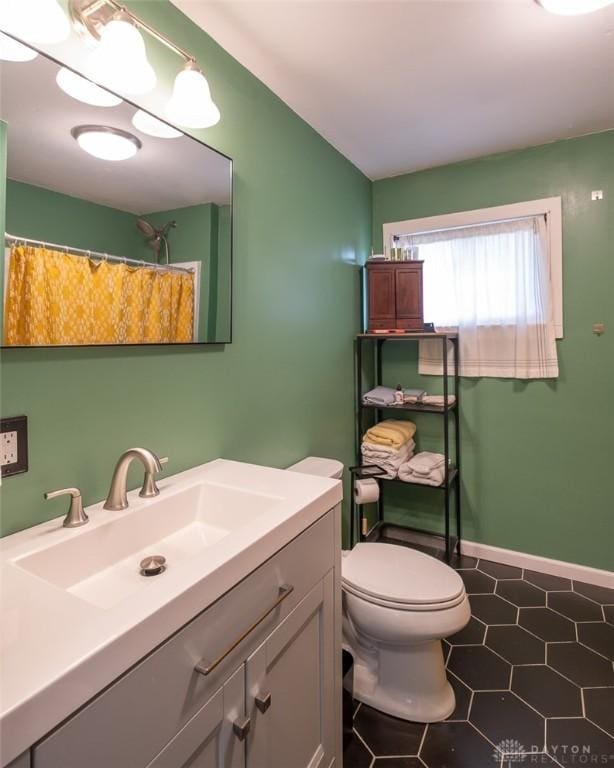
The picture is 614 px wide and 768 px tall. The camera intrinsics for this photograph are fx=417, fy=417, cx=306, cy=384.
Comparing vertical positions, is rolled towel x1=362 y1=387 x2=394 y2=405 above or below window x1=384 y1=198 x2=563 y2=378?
below

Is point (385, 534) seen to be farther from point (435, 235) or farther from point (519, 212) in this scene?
point (519, 212)

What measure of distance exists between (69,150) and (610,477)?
→ 274 cm

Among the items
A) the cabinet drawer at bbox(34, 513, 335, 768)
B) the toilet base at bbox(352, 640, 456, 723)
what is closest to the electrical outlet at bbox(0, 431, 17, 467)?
the cabinet drawer at bbox(34, 513, 335, 768)

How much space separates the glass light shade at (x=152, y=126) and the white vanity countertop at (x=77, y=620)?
1068 mm

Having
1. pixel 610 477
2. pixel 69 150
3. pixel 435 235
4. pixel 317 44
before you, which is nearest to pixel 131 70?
pixel 69 150

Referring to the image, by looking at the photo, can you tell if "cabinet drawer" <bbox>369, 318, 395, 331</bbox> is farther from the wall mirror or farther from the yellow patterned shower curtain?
the yellow patterned shower curtain

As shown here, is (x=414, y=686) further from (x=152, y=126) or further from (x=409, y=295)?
(x=152, y=126)

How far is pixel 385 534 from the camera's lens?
9.25 ft

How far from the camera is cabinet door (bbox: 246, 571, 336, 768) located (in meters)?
0.89

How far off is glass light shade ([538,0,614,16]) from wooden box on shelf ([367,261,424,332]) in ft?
4.11

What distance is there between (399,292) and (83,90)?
72.1 inches

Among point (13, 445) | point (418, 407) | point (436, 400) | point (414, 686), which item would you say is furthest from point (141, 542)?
point (436, 400)

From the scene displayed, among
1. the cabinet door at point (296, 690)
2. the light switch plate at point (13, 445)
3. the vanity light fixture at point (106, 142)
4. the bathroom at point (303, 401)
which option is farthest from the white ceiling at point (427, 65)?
the cabinet door at point (296, 690)

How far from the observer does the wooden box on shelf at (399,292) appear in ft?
8.14
